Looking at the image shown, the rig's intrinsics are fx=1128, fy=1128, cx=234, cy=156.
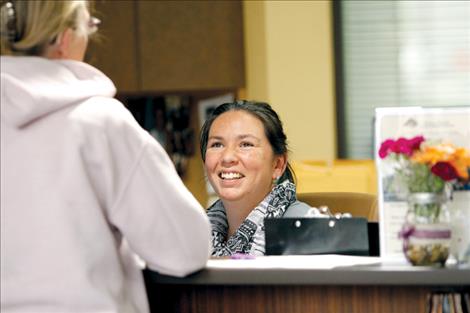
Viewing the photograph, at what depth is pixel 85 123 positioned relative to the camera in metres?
2.25

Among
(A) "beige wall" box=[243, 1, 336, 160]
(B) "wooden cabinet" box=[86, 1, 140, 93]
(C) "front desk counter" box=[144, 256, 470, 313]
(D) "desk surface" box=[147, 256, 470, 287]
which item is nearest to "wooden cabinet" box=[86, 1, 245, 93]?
(B) "wooden cabinet" box=[86, 1, 140, 93]

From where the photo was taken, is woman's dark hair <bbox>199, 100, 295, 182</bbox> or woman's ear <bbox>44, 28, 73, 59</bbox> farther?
woman's dark hair <bbox>199, 100, 295, 182</bbox>

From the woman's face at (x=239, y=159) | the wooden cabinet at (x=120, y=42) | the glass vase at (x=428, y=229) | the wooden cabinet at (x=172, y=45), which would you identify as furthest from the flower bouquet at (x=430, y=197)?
the wooden cabinet at (x=120, y=42)

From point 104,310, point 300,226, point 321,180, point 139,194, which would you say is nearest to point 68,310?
point 104,310

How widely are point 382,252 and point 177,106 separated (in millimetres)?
4386

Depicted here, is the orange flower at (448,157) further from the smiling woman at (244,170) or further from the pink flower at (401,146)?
the smiling woman at (244,170)

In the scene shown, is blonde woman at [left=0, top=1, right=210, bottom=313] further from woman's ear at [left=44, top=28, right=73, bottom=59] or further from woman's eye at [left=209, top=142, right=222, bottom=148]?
woman's eye at [left=209, top=142, right=222, bottom=148]

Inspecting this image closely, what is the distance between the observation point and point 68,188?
2242 millimetres

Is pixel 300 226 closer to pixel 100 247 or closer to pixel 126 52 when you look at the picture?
pixel 100 247

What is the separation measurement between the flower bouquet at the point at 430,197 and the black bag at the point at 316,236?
0.77ft

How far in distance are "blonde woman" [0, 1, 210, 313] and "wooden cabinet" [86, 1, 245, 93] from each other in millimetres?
3982

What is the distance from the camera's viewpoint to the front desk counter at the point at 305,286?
2336mm

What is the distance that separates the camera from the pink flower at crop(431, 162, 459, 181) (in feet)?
7.63

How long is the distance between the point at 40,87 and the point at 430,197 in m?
0.83
